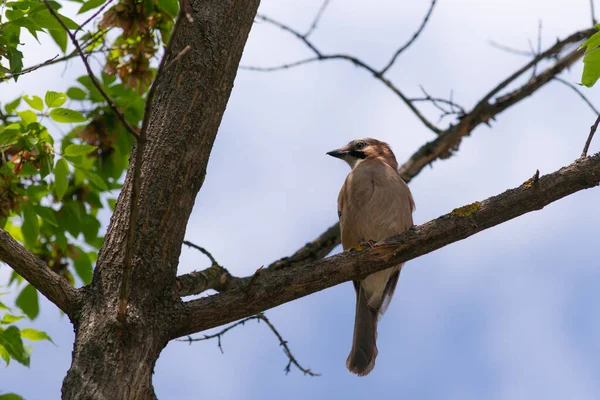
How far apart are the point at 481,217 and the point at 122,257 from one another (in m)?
1.97

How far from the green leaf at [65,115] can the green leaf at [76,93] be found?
2.44 feet

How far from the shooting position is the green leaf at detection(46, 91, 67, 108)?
4.61 metres

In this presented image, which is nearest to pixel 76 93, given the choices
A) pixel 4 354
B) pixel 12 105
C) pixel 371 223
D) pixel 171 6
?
pixel 12 105

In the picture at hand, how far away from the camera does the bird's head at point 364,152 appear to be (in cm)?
755

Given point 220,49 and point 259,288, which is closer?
point 259,288

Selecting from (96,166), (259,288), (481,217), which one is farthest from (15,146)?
(481,217)

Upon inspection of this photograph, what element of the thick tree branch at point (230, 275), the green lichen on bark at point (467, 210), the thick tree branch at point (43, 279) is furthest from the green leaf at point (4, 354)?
the green lichen on bark at point (467, 210)

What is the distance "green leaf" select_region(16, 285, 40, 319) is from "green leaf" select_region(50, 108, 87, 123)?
150cm

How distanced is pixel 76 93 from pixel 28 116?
2.18 ft

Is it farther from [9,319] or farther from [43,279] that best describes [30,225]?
[43,279]

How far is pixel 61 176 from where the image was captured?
15.3 feet

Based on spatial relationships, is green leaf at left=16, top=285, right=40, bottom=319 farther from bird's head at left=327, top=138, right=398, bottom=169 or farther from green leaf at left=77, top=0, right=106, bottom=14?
bird's head at left=327, top=138, right=398, bottom=169

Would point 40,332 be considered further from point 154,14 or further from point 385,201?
point 385,201

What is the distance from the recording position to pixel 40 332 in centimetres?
500
